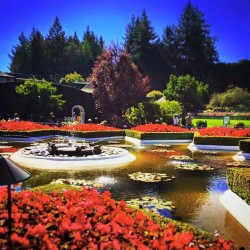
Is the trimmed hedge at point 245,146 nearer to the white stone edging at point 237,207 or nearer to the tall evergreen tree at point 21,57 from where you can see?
the white stone edging at point 237,207

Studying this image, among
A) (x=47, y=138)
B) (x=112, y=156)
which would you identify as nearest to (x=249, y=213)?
(x=112, y=156)

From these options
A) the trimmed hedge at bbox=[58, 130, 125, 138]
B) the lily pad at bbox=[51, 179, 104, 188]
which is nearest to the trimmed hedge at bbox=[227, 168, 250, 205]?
the lily pad at bbox=[51, 179, 104, 188]

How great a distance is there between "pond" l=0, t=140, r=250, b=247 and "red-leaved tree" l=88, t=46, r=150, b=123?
23.0 m

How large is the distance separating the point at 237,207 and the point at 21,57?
79.3 m

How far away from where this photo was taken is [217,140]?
21.8 metres

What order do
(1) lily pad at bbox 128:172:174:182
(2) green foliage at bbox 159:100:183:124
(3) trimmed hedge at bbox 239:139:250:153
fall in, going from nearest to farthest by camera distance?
(1) lily pad at bbox 128:172:174:182 → (3) trimmed hedge at bbox 239:139:250:153 → (2) green foliage at bbox 159:100:183:124

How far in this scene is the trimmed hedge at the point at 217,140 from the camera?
846 inches

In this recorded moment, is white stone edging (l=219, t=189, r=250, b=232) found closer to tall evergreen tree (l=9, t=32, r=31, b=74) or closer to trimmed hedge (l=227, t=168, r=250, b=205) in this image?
trimmed hedge (l=227, t=168, r=250, b=205)

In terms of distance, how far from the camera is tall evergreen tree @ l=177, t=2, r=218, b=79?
7800 cm

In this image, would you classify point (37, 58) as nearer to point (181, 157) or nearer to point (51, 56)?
point (51, 56)

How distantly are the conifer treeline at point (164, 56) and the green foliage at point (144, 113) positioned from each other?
3922 cm

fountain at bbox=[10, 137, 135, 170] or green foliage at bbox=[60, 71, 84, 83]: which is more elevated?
green foliage at bbox=[60, 71, 84, 83]

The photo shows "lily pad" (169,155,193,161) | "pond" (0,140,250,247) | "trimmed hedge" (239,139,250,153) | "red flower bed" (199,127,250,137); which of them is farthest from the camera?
"red flower bed" (199,127,250,137)

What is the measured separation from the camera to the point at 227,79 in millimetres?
77688
